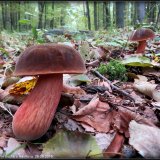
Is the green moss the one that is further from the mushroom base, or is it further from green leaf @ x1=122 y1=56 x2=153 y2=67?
the mushroom base

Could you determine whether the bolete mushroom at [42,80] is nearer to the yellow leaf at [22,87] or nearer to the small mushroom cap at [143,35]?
the yellow leaf at [22,87]

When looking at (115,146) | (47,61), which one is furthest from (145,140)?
(47,61)

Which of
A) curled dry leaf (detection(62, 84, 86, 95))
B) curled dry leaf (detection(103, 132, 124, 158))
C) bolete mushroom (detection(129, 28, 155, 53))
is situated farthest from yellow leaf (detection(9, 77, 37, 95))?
bolete mushroom (detection(129, 28, 155, 53))

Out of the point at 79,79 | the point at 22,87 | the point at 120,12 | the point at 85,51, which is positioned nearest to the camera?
the point at 22,87

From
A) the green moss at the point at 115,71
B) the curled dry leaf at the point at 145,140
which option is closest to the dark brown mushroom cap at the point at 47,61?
the curled dry leaf at the point at 145,140

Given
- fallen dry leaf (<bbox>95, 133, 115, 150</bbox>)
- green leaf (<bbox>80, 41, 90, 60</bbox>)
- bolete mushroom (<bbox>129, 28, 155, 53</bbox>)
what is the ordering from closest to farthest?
fallen dry leaf (<bbox>95, 133, 115, 150</bbox>) < green leaf (<bbox>80, 41, 90, 60</bbox>) < bolete mushroom (<bbox>129, 28, 155, 53</bbox>)

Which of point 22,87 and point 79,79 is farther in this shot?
point 79,79

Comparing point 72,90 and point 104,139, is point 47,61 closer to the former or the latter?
point 104,139
